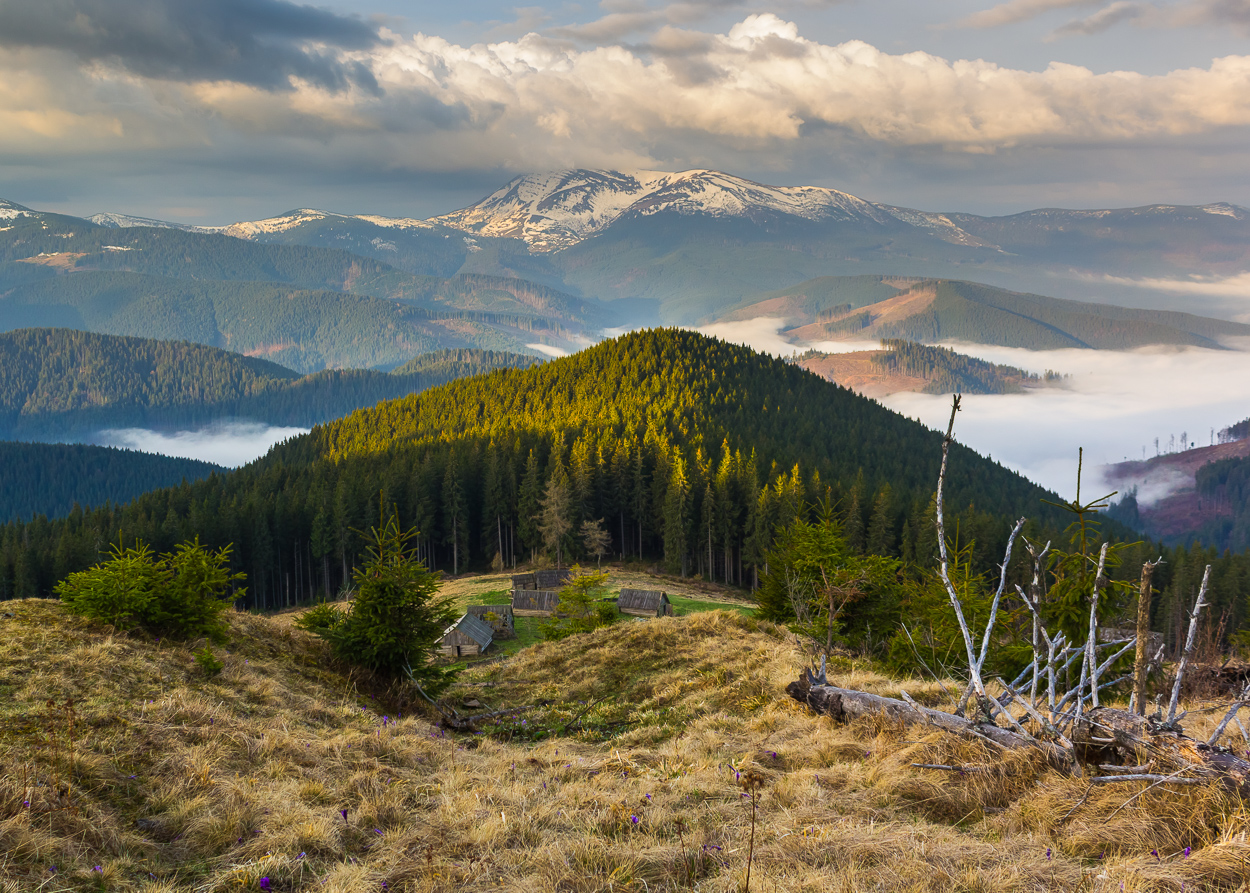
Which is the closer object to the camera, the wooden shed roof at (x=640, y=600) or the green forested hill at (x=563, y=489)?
the wooden shed roof at (x=640, y=600)

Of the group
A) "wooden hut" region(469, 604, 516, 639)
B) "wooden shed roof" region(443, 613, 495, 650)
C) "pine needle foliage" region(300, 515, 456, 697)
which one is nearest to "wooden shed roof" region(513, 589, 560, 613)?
"wooden hut" region(469, 604, 516, 639)

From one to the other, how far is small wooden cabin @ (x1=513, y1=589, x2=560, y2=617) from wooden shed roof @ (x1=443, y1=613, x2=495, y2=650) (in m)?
7.92

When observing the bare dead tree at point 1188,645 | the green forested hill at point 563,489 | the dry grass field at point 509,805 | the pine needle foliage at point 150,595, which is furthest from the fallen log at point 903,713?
the green forested hill at point 563,489

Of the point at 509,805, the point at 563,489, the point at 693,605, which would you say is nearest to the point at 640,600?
the point at 693,605

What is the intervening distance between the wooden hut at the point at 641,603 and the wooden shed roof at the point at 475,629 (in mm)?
11183

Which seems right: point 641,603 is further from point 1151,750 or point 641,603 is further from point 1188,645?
point 1188,645

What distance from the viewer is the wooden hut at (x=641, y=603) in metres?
57.5

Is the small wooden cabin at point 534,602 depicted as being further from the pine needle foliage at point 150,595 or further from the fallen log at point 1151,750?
the fallen log at point 1151,750

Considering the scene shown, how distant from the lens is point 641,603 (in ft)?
190

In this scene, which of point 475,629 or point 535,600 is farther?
point 535,600

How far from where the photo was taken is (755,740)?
12.2 metres

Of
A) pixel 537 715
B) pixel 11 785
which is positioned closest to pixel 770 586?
pixel 537 715

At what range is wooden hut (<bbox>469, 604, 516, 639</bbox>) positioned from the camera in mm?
53844

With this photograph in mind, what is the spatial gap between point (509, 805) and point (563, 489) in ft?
248
